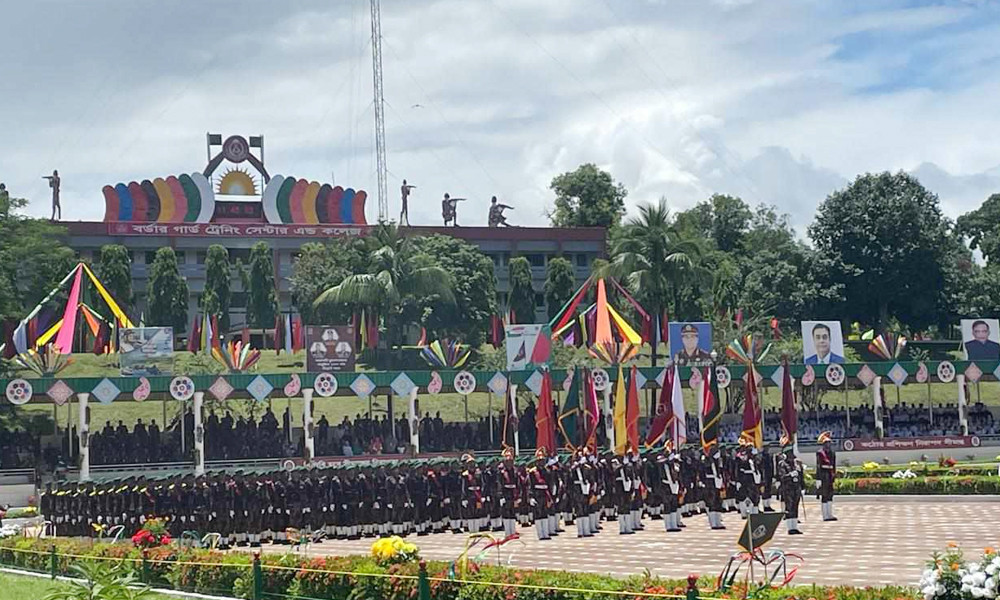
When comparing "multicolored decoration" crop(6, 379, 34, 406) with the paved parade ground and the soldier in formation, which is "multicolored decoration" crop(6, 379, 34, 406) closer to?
the soldier in formation

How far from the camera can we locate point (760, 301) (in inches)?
2431

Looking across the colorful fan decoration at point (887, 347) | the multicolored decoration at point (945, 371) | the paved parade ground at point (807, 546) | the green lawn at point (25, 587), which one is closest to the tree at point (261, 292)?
the colorful fan decoration at point (887, 347)

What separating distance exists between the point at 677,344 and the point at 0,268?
25681 millimetres

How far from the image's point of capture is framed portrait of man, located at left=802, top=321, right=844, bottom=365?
41.1 meters

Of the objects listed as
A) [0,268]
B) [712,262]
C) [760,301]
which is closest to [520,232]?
[712,262]

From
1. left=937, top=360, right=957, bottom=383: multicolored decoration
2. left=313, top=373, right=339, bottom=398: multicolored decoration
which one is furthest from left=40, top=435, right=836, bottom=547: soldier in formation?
left=937, top=360, right=957, bottom=383: multicolored decoration

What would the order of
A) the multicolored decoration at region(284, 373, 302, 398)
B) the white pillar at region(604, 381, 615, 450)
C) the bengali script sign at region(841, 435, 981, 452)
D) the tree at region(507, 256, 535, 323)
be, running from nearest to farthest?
the multicolored decoration at region(284, 373, 302, 398), the white pillar at region(604, 381, 615, 450), the bengali script sign at region(841, 435, 981, 452), the tree at region(507, 256, 535, 323)

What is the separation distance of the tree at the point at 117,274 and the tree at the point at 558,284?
21.7m

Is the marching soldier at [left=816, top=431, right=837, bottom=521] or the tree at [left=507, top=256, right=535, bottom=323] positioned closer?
the marching soldier at [left=816, top=431, right=837, bottom=521]

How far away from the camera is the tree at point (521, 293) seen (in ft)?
224

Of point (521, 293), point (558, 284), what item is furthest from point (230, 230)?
point (558, 284)

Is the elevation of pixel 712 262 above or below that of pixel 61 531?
above

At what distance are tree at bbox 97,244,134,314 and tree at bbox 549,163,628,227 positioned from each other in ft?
109

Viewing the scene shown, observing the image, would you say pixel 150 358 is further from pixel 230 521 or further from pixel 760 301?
pixel 760 301
